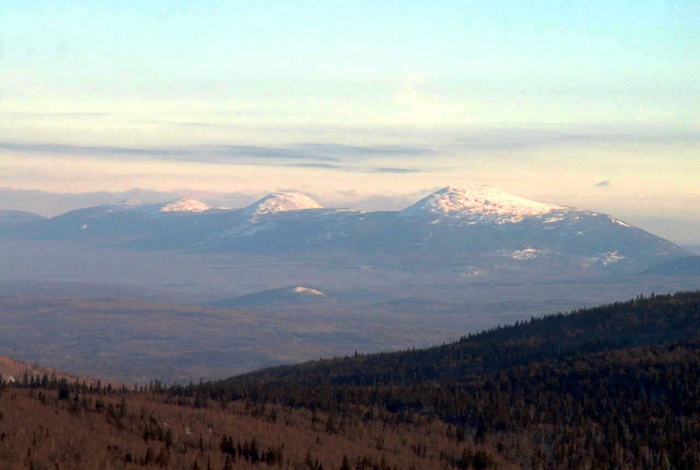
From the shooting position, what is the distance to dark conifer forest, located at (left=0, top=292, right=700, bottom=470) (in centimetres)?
4556

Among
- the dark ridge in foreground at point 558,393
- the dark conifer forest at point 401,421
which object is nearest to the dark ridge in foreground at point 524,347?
the dark ridge in foreground at point 558,393

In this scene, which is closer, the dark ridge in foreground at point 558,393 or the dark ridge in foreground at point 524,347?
the dark ridge in foreground at point 558,393

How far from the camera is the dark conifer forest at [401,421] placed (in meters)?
45.6

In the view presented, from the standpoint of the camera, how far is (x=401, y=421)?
2554 inches

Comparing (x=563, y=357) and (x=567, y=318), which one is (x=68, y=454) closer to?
(x=563, y=357)

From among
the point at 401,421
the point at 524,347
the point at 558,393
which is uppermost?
the point at 524,347

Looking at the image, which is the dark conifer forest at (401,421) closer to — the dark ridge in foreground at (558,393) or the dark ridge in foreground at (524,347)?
the dark ridge in foreground at (558,393)

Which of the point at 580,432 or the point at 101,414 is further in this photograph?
the point at 580,432

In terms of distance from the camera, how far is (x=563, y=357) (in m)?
91.1

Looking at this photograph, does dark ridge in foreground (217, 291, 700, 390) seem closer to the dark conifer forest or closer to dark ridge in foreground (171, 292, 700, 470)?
dark ridge in foreground (171, 292, 700, 470)

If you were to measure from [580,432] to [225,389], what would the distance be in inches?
914

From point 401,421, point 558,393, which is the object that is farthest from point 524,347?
point 401,421

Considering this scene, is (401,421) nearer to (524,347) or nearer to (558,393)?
(558,393)

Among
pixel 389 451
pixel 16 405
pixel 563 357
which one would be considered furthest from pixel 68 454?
pixel 563 357
